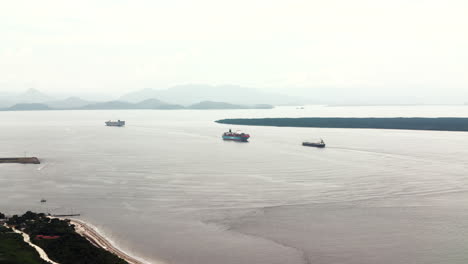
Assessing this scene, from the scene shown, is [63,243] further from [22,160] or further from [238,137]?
[238,137]

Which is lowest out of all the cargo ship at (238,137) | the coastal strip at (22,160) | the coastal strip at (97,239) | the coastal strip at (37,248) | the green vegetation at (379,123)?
the coastal strip at (97,239)

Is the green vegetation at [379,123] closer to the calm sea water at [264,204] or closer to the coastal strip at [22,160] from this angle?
the calm sea water at [264,204]

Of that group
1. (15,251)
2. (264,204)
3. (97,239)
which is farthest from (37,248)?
(264,204)

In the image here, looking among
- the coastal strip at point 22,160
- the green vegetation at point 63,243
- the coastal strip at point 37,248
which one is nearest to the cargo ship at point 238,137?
the coastal strip at point 22,160

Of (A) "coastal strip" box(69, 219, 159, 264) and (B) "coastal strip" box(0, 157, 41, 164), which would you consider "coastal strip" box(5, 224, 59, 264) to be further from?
(B) "coastal strip" box(0, 157, 41, 164)

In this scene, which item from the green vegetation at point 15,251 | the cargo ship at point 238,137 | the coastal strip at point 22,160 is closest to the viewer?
the green vegetation at point 15,251

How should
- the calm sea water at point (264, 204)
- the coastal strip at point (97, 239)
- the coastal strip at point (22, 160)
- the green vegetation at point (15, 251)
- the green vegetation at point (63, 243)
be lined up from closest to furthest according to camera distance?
1. the green vegetation at point (15, 251)
2. the green vegetation at point (63, 243)
3. the coastal strip at point (97, 239)
4. the calm sea water at point (264, 204)
5. the coastal strip at point (22, 160)

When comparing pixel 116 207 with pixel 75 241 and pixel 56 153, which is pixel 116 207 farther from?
pixel 56 153

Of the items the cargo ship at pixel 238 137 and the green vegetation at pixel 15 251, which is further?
the cargo ship at pixel 238 137
